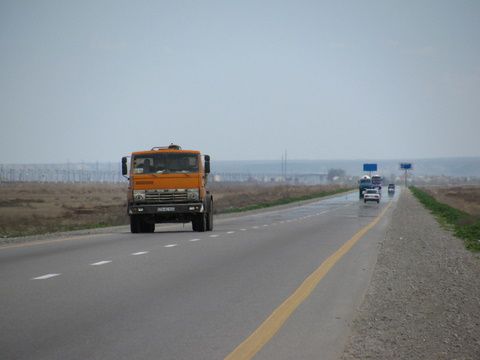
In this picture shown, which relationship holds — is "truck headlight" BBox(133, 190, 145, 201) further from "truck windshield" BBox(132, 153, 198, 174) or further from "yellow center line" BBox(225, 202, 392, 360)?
"yellow center line" BBox(225, 202, 392, 360)

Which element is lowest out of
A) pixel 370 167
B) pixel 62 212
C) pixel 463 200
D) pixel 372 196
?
pixel 463 200

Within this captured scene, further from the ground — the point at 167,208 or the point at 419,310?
the point at 167,208

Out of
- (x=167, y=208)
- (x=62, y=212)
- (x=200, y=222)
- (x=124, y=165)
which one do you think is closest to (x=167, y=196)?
(x=167, y=208)

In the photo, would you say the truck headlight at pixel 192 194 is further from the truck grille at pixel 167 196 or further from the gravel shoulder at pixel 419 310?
the gravel shoulder at pixel 419 310

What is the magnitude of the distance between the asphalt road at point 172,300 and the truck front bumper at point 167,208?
5.56 metres

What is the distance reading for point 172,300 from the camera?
448 inches

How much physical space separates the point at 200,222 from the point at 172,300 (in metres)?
17.6

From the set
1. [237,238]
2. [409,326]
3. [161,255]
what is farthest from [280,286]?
[237,238]

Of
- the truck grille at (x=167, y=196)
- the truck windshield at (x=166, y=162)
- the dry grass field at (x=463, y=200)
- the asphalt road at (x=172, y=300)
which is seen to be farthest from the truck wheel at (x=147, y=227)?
the dry grass field at (x=463, y=200)

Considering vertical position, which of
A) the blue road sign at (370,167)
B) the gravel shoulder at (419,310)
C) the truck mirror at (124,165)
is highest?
the truck mirror at (124,165)

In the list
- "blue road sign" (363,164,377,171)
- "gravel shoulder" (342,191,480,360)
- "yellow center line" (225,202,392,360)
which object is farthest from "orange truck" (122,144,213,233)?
"blue road sign" (363,164,377,171)

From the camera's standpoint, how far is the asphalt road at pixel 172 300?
816 centimetres

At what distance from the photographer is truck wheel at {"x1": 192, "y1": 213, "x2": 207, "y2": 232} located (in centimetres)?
2869

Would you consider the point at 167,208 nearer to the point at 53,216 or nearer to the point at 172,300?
the point at 172,300
